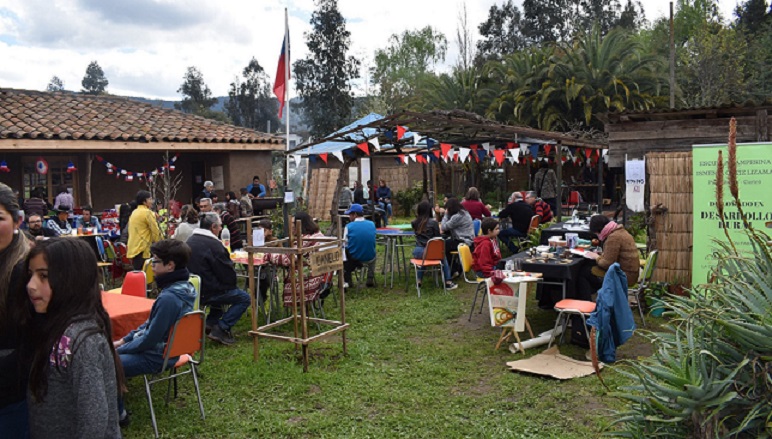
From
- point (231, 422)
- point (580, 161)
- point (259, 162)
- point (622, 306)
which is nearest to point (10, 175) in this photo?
point (259, 162)

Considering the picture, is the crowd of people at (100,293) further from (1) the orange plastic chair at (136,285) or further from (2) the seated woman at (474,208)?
(2) the seated woman at (474,208)

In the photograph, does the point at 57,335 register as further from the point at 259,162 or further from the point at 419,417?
the point at 259,162

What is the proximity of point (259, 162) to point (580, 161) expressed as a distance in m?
10.1

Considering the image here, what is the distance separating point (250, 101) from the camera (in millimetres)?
49312

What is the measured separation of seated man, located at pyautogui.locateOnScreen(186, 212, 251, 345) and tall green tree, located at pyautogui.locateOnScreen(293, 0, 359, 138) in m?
25.2

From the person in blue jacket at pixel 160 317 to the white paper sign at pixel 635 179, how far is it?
21.0 ft

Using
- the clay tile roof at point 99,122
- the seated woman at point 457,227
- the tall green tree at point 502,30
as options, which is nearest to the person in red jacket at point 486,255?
the seated woman at point 457,227

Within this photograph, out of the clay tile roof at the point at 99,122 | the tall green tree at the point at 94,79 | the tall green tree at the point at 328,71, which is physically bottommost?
the clay tile roof at the point at 99,122

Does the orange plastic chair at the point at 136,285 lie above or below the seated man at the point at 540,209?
below

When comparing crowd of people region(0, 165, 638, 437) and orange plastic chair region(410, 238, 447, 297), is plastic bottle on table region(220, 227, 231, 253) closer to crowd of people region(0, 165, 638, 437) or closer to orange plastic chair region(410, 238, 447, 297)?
crowd of people region(0, 165, 638, 437)

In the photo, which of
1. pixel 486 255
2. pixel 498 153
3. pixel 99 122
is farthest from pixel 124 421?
pixel 99 122

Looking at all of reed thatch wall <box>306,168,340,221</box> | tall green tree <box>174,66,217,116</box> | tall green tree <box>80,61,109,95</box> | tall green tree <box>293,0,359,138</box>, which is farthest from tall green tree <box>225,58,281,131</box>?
tall green tree <box>80,61,109,95</box>

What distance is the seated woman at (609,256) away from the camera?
654 centimetres

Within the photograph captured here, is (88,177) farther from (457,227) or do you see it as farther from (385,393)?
(385,393)
